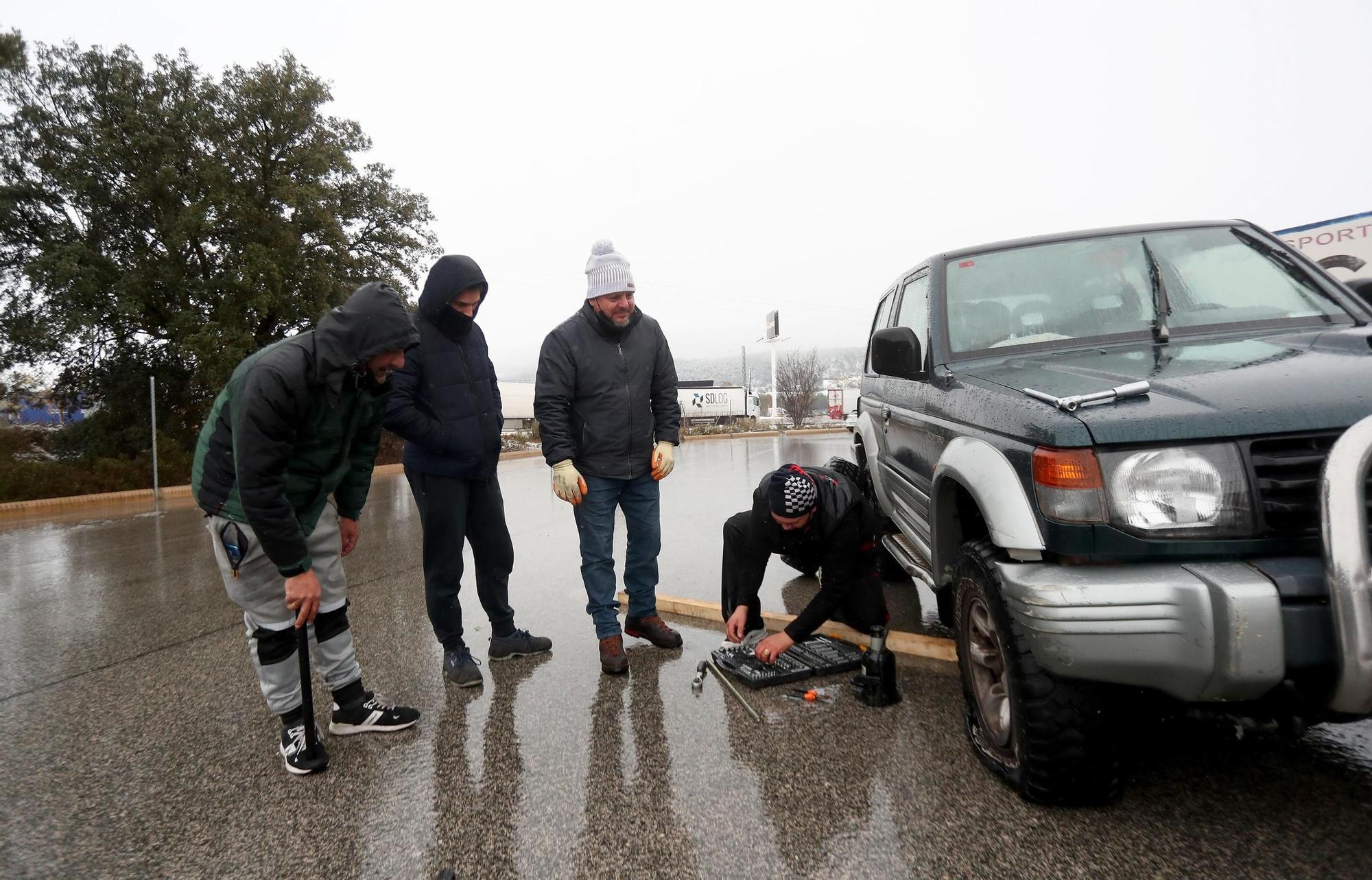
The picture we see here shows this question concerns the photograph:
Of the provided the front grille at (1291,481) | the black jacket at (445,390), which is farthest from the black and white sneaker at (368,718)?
the front grille at (1291,481)

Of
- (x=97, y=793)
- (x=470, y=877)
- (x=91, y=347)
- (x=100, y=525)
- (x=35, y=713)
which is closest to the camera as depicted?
(x=470, y=877)

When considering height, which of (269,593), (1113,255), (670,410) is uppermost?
(1113,255)

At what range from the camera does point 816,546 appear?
3.77 m

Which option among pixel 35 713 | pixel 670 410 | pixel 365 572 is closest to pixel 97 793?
pixel 35 713

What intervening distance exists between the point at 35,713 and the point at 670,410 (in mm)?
3435

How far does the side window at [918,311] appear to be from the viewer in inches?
147

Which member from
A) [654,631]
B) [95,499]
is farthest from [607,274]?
[95,499]

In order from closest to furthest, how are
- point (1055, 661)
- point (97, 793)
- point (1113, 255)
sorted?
point (1055, 661)
point (97, 793)
point (1113, 255)

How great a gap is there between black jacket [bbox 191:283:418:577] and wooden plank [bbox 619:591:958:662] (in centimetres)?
234

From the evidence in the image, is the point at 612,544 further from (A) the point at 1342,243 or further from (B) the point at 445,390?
(A) the point at 1342,243

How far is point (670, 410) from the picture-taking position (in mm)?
4383

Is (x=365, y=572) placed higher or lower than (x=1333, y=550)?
lower

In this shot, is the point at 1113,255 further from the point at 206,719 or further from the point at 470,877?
the point at 206,719

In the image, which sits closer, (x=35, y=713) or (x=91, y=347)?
(x=35, y=713)
